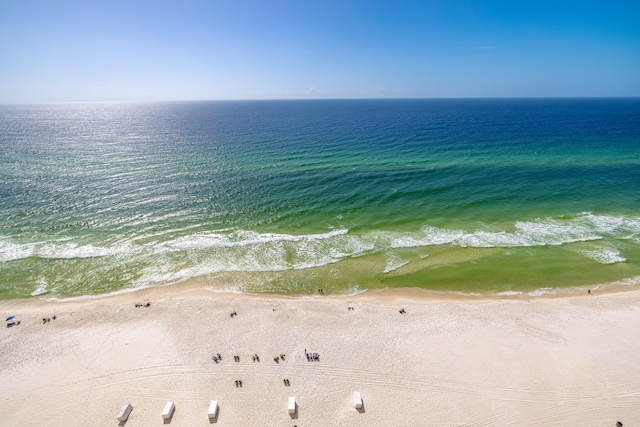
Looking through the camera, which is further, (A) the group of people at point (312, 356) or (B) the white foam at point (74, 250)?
(B) the white foam at point (74, 250)

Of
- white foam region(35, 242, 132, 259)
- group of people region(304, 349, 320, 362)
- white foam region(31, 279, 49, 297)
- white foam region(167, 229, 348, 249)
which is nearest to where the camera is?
group of people region(304, 349, 320, 362)

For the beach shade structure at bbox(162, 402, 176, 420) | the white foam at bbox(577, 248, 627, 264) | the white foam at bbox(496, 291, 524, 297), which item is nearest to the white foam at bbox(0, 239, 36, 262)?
the beach shade structure at bbox(162, 402, 176, 420)

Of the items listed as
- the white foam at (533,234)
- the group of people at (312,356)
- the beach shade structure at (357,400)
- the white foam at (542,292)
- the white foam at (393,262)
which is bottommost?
the beach shade structure at (357,400)

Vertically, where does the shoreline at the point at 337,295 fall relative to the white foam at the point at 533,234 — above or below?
below

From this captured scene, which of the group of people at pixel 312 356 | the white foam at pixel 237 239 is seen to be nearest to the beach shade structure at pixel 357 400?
the group of people at pixel 312 356

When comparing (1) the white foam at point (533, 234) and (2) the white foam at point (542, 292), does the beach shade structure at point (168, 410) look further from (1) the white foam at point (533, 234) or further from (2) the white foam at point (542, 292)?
(2) the white foam at point (542, 292)

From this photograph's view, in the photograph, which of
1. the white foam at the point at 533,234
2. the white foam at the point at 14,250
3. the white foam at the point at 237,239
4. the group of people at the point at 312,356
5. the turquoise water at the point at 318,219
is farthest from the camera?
the white foam at the point at 533,234

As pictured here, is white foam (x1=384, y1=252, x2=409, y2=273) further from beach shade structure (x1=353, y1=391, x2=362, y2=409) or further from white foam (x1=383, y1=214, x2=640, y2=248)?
beach shade structure (x1=353, y1=391, x2=362, y2=409)
